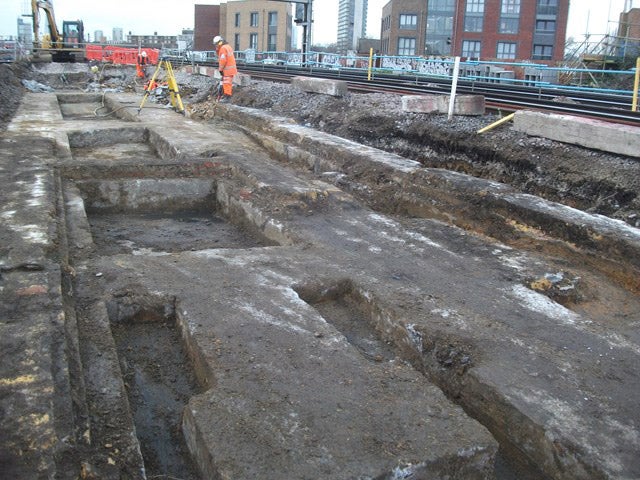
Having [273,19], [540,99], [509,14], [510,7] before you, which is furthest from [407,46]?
[540,99]

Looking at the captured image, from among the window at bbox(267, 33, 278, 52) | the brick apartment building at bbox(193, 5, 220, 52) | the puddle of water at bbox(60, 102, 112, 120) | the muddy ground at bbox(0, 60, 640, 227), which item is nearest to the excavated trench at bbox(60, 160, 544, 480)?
the muddy ground at bbox(0, 60, 640, 227)

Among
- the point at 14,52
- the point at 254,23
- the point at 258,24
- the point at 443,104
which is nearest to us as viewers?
the point at 443,104

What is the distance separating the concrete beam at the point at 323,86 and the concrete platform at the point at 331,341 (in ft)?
25.0

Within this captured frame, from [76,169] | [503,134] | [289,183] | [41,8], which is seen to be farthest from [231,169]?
[41,8]

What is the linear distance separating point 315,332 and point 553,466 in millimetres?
1404

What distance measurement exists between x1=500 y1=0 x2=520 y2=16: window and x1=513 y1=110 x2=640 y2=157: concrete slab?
48135 mm

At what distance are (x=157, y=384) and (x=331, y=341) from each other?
1032 millimetres

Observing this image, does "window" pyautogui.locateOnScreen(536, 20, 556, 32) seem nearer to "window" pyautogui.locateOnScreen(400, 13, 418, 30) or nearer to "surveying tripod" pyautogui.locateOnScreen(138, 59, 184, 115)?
"window" pyautogui.locateOnScreen(400, 13, 418, 30)

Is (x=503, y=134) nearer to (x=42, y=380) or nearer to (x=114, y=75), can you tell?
(x=42, y=380)

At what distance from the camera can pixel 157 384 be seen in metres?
3.30

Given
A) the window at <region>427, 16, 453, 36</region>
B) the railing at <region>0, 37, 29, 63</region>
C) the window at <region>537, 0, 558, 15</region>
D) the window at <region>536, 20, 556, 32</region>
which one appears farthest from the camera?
the window at <region>427, 16, 453, 36</region>

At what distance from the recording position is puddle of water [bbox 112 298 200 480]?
270cm

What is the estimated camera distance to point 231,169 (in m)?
7.77

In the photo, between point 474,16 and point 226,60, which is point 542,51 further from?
point 226,60
